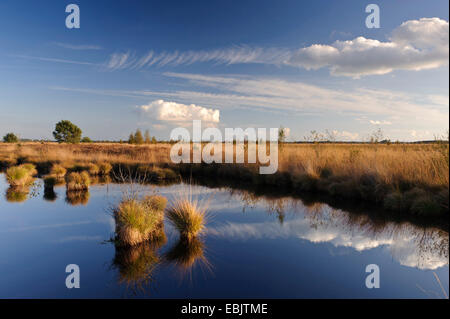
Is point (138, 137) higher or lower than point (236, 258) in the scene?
higher

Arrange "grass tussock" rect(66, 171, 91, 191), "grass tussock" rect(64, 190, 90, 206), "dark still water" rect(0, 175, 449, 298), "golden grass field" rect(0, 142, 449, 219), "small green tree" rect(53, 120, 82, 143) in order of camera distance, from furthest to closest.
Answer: "small green tree" rect(53, 120, 82, 143), "grass tussock" rect(66, 171, 91, 191), "grass tussock" rect(64, 190, 90, 206), "golden grass field" rect(0, 142, 449, 219), "dark still water" rect(0, 175, 449, 298)

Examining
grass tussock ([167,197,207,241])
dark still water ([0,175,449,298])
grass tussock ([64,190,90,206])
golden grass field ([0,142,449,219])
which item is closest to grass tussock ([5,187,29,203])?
grass tussock ([64,190,90,206])

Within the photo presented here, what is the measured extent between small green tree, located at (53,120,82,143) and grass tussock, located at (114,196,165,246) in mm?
58294

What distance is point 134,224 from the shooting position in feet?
17.2

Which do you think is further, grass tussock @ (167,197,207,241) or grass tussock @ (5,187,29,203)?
grass tussock @ (5,187,29,203)

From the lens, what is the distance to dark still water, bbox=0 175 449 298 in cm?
372

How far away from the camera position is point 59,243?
18.2 ft

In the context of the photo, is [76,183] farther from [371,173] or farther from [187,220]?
[371,173]

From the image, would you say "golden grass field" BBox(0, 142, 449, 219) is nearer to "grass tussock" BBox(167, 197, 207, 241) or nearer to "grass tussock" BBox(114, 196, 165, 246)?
"grass tussock" BBox(167, 197, 207, 241)

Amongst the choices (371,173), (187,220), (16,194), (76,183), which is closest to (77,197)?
(76,183)

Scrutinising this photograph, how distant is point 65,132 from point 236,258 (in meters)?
60.9

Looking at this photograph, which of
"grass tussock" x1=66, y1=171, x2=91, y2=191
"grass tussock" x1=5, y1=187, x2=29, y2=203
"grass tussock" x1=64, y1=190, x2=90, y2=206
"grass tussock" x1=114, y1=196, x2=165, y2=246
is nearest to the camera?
"grass tussock" x1=114, y1=196, x2=165, y2=246

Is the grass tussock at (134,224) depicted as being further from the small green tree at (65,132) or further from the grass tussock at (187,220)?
the small green tree at (65,132)
